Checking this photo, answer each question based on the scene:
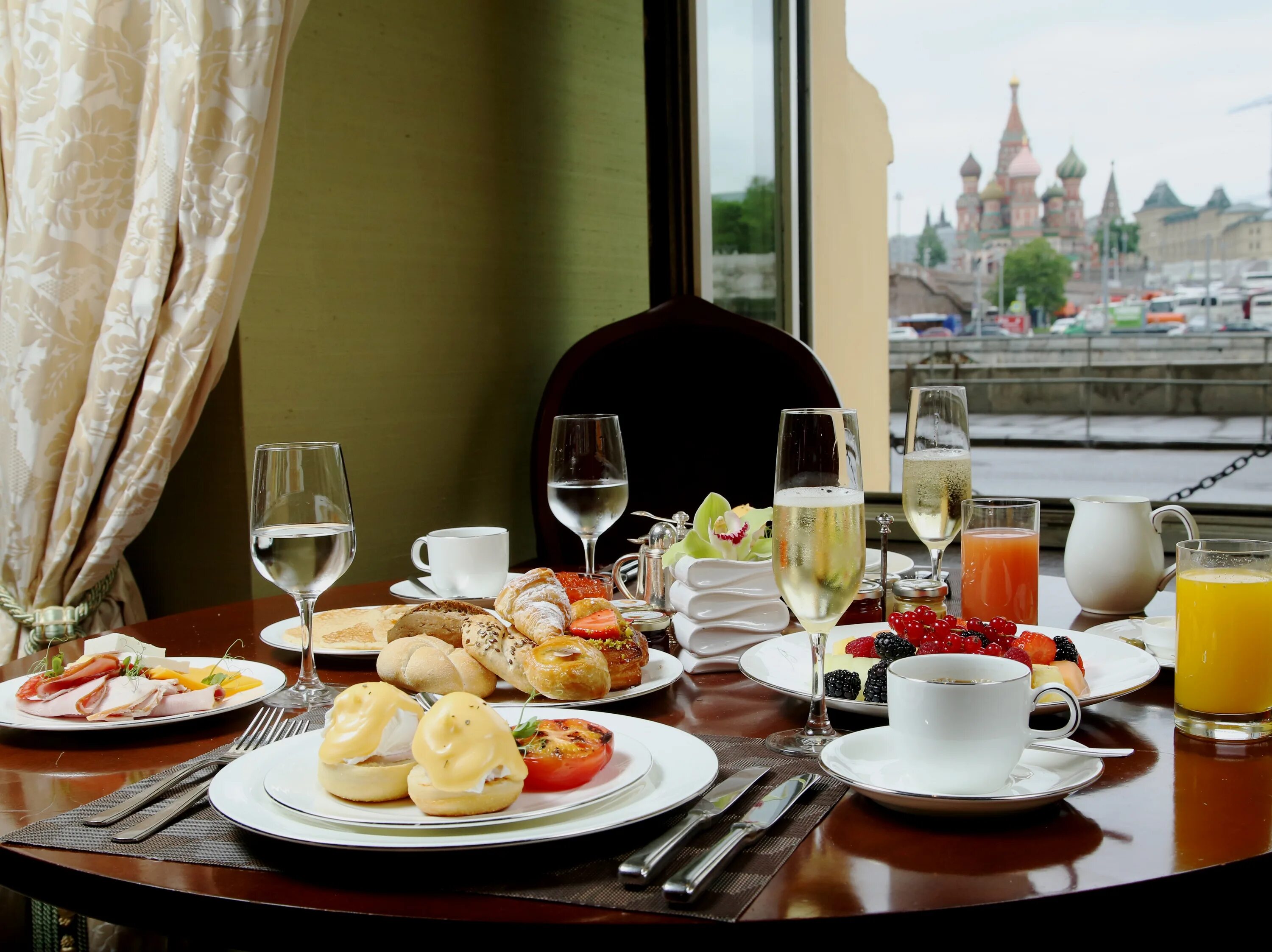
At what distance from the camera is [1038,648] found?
939 mm

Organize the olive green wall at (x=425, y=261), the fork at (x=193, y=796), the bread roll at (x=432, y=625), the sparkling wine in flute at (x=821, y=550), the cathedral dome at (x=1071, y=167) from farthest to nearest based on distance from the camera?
the cathedral dome at (x=1071, y=167) → the olive green wall at (x=425, y=261) → the bread roll at (x=432, y=625) → the sparkling wine in flute at (x=821, y=550) → the fork at (x=193, y=796)

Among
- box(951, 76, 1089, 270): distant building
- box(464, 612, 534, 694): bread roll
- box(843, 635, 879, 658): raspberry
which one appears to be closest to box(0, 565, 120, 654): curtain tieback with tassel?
box(464, 612, 534, 694): bread roll

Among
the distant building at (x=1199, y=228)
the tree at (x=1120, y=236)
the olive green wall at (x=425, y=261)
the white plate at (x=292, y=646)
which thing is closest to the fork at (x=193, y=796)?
the white plate at (x=292, y=646)

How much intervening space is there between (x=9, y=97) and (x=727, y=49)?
169cm

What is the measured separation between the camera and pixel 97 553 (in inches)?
77.3

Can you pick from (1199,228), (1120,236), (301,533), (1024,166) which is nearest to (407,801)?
(301,533)

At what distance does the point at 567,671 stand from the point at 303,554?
260 mm

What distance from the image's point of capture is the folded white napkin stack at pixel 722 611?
1.10 metres

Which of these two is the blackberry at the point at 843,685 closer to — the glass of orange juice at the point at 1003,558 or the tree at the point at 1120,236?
the glass of orange juice at the point at 1003,558

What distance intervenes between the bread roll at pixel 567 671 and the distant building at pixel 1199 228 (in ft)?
11.4

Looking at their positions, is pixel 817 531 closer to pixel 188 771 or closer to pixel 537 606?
pixel 537 606

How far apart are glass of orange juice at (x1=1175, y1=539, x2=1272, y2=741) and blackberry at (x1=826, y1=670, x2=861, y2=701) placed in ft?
0.79

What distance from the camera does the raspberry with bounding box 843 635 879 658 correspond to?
38.5 inches

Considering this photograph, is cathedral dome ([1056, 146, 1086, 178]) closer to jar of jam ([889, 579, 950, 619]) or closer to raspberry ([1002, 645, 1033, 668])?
jar of jam ([889, 579, 950, 619])
